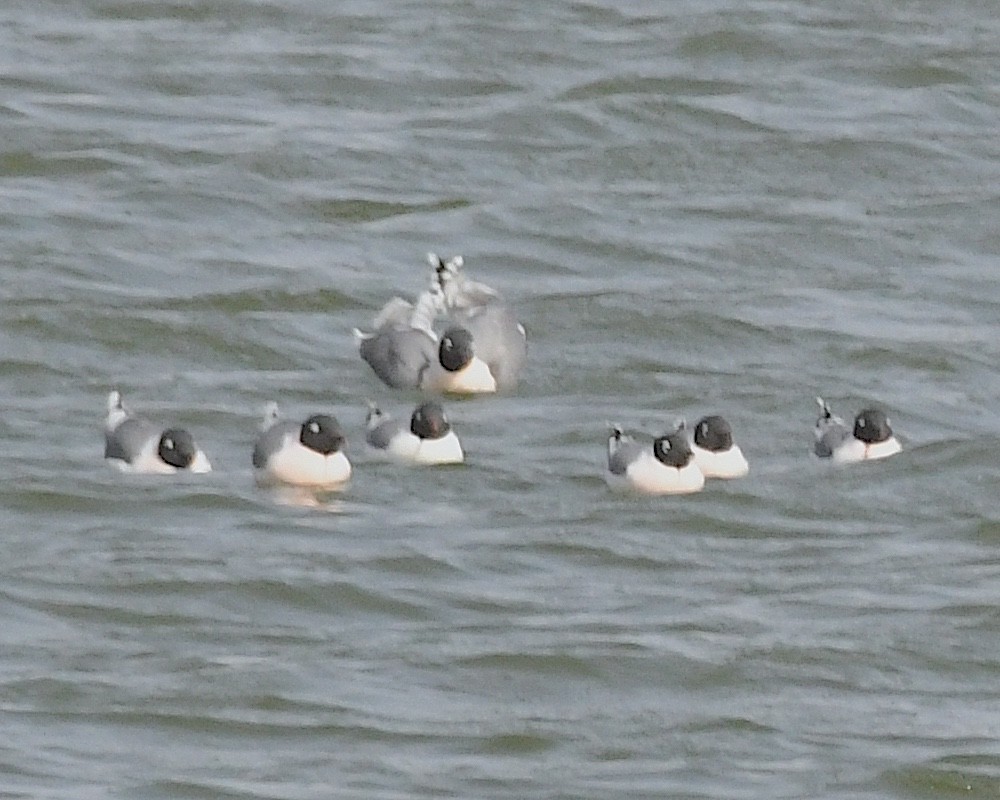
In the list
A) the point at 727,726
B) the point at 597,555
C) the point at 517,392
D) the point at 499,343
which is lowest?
the point at 727,726

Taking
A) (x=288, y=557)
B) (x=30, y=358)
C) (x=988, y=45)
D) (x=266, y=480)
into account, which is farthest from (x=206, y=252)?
(x=988, y=45)

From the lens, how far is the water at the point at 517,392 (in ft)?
39.6

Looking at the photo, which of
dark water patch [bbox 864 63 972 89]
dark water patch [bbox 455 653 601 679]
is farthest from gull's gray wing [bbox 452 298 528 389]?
dark water patch [bbox 864 63 972 89]

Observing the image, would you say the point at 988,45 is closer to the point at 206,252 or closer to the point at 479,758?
the point at 206,252

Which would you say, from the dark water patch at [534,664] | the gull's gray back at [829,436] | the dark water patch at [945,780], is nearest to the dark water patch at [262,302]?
the gull's gray back at [829,436]

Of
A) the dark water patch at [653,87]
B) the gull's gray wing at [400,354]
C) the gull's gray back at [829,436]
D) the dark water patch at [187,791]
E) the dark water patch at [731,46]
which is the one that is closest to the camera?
the dark water patch at [187,791]

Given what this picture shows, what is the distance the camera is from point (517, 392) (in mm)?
17359

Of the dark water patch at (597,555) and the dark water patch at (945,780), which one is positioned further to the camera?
the dark water patch at (597,555)

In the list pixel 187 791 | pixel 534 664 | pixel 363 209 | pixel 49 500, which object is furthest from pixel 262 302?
pixel 187 791

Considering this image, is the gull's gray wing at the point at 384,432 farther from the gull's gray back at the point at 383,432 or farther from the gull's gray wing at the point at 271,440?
the gull's gray wing at the point at 271,440

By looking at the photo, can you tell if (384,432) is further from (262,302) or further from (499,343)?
(262,302)

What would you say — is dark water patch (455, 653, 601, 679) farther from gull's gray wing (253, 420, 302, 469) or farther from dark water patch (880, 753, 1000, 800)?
gull's gray wing (253, 420, 302, 469)

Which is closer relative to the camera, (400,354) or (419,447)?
(419,447)

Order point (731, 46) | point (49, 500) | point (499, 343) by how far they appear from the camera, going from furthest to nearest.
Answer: point (731, 46)
point (499, 343)
point (49, 500)
